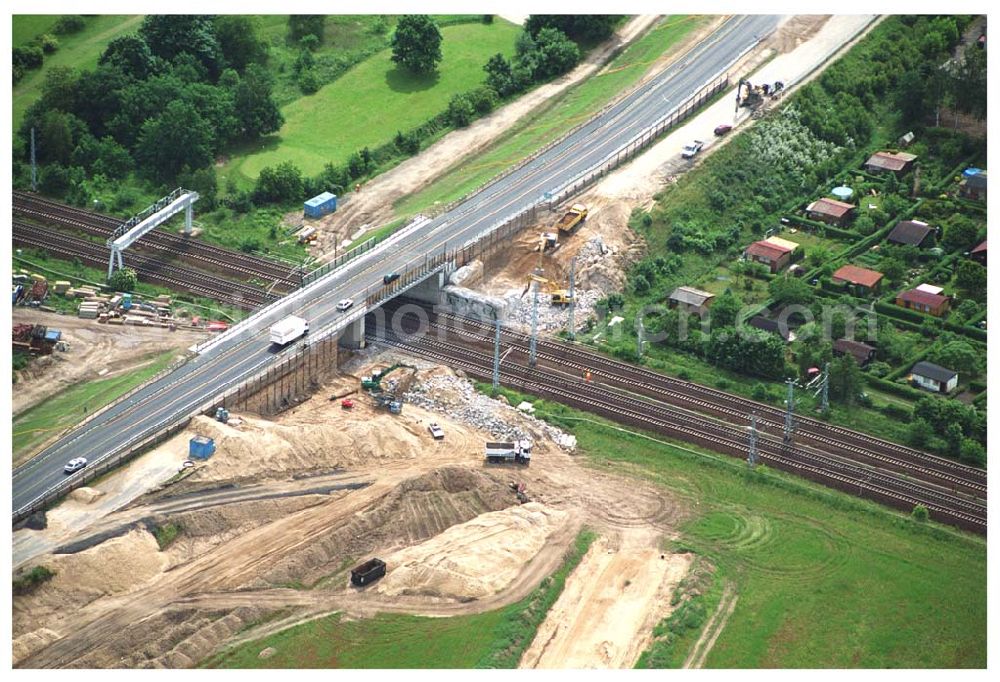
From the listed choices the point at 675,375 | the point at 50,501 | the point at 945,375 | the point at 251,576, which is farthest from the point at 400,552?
the point at 945,375

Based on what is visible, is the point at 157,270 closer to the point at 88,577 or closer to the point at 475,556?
the point at 88,577

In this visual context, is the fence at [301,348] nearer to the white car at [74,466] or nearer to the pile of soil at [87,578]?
the white car at [74,466]

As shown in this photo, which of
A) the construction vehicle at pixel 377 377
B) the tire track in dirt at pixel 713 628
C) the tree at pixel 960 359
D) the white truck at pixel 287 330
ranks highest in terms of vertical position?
the tree at pixel 960 359

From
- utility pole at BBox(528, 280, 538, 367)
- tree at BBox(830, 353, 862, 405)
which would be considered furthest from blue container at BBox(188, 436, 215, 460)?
tree at BBox(830, 353, 862, 405)

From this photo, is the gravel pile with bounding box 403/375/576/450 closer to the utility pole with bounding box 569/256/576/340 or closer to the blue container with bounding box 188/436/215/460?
the utility pole with bounding box 569/256/576/340

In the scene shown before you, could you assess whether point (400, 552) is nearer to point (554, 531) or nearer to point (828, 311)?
point (554, 531)

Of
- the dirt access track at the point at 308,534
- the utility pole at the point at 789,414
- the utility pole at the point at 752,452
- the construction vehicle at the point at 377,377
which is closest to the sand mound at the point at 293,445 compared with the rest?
the dirt access track at the point at 308,534
